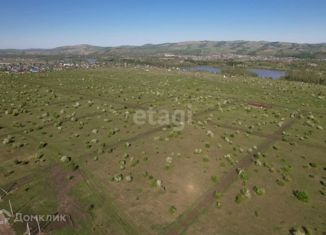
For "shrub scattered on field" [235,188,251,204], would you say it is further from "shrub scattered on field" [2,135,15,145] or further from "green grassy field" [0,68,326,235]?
"shrub scattered on field" [2,135,15,145]

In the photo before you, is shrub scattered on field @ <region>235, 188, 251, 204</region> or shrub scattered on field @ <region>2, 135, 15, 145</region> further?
shrub scattered on field @ <region>2, 135, 15, 145</region>

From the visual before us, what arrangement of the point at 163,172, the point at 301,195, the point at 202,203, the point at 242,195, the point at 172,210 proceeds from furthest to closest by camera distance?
1. the point at 163,172
2. the point at 301,195
3. the point at 242,195
4. the point at 202,203
5. the point at 172,210

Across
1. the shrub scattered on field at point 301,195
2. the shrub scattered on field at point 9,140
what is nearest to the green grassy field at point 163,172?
the shrub scattered on field at point 301,195

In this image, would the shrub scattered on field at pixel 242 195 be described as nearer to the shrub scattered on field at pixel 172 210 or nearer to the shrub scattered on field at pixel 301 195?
the shrub scattered on field at pixel 301 195

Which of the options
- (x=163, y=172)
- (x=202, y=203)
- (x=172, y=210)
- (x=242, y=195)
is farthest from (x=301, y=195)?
(x=163, y=172)

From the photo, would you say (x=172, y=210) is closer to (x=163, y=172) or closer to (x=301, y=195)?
(x=163, y=172)

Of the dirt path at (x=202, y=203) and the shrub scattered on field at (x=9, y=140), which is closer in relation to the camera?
the dirt path at (x=202, y=203)

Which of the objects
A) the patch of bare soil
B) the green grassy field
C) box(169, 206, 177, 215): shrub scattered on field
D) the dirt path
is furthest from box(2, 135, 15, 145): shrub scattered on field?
the dirt path

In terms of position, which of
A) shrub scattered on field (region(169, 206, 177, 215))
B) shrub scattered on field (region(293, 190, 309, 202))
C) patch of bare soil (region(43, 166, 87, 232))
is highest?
patch of bare soil (region(43, 166, 87, 232))

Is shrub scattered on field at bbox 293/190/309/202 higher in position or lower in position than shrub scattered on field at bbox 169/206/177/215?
lower
